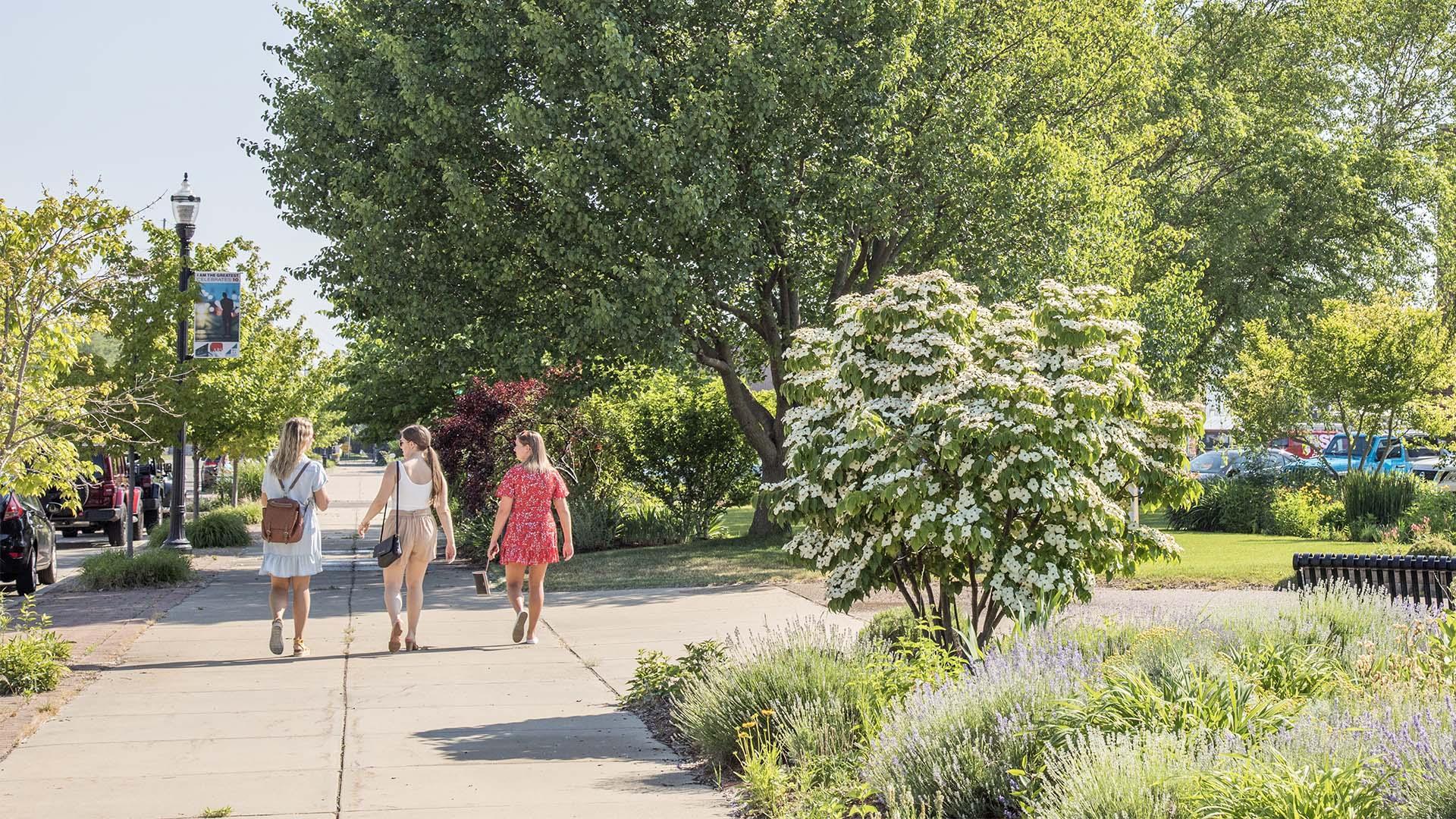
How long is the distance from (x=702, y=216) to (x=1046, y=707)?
497 inches

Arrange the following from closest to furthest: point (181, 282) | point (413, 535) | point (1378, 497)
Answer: point (413, 535) < point (181, 282) < point (1378, 497)

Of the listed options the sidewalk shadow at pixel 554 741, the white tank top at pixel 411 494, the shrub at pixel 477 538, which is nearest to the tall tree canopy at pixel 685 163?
the shrub at pixel 477 538

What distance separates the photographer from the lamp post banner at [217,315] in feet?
61.9

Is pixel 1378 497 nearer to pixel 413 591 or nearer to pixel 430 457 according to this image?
pixel 430 457

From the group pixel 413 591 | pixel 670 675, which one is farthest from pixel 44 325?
pixel 670 675

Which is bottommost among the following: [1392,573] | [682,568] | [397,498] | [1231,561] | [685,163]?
[1231,561]

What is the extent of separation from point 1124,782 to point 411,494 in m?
7.48

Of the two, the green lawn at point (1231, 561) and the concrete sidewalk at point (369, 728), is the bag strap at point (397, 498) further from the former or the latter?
the green lawn at point (1231, 561)

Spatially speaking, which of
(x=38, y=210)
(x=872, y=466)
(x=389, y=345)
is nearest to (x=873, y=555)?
(x=872, y=466)

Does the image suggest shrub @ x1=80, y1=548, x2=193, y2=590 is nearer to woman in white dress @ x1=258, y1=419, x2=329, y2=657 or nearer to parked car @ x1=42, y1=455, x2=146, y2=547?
woman in white dress @ x1=258, y1=419, x2=329, y2=657

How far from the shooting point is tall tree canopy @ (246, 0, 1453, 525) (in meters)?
18.4

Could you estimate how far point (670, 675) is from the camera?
8836 millimetres

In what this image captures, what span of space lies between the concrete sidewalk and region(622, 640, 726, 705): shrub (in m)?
0.26

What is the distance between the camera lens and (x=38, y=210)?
10.2 meters
